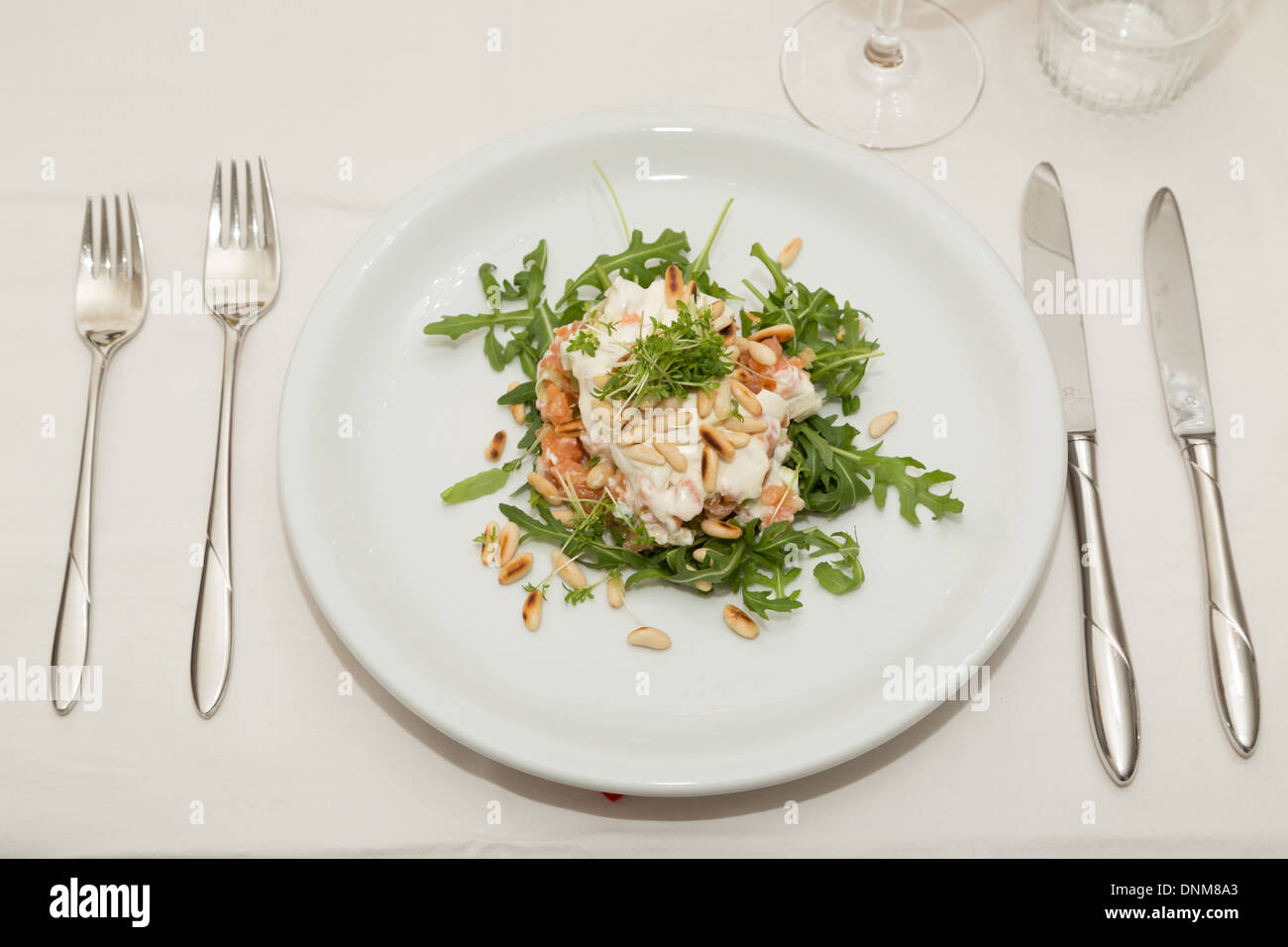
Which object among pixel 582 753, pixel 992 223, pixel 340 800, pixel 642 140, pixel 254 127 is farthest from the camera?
pixel 254 127

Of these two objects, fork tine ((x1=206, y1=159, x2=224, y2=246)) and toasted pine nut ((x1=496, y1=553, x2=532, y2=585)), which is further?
fork tine ((x1=206, y1=159, x2=224, y2=246))

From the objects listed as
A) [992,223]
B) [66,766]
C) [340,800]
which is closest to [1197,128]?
[992,223]

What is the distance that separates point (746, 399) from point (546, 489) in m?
0.45

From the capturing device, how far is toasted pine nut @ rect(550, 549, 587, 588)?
82.4 inches

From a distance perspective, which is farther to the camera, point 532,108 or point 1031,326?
point 532,108

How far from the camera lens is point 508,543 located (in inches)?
83.7

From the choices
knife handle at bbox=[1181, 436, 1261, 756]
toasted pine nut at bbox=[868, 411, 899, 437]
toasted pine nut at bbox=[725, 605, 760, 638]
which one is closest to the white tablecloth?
knife handle at bbox=[1181, 436, 1261, 756]

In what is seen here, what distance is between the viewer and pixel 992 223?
8.52 feet

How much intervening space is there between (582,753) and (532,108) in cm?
180

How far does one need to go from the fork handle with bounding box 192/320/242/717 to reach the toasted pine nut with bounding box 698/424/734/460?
3.47 ft

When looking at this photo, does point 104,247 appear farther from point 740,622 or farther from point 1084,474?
point 1084,474

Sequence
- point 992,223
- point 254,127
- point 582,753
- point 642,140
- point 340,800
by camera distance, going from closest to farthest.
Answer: point 582,753 → point 340,800 → point 642,140 → point 992,223 → point 254,127

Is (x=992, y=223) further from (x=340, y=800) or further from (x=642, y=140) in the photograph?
(x=340, y=800)

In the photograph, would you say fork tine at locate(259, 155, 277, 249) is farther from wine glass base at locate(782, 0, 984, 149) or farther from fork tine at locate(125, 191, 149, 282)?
wine glass base at locate(782, 0, 984, 149)
